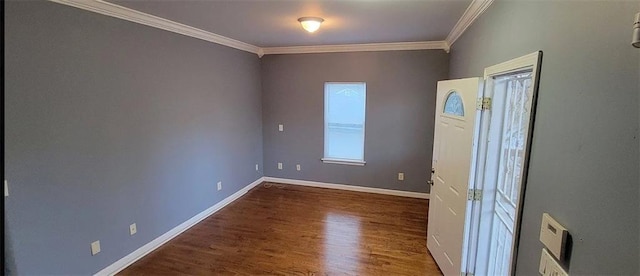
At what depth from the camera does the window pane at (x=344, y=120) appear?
5.13m

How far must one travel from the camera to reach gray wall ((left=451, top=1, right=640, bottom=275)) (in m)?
0.82

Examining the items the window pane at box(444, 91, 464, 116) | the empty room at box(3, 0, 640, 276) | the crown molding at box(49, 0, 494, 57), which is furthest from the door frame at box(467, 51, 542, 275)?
the crown molding at box(49, 0, 494, 57)

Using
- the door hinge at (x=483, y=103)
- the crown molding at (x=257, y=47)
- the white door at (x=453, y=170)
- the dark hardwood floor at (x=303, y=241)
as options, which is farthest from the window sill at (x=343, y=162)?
the door hinge at (x=483, y=103)

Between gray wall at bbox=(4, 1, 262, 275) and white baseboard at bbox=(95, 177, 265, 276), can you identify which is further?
white baseboard at bbox=(95, 177, 265, 276)

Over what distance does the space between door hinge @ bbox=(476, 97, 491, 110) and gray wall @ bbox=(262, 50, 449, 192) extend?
8.12ft

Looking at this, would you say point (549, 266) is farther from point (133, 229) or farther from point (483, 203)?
point (133, 229)

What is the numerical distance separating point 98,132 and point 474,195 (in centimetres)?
327

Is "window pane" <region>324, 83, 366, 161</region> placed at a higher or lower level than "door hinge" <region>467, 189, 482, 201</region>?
higher

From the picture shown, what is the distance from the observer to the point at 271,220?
13.2 ft

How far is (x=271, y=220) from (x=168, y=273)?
1.45 meters

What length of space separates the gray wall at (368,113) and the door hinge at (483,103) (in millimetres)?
2473

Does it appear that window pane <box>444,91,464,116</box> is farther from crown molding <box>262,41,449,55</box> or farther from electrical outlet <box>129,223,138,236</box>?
electrical outlet <box>129,223,138,236</box>

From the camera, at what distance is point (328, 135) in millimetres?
5367

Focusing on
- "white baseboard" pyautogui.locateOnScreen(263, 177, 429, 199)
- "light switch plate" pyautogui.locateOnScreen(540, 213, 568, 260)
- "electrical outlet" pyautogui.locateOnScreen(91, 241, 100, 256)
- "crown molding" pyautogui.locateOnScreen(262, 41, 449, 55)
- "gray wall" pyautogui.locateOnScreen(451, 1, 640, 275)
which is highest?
"crown molding" pyautogui.locateOnScreen(262, 41, 449, 55)
